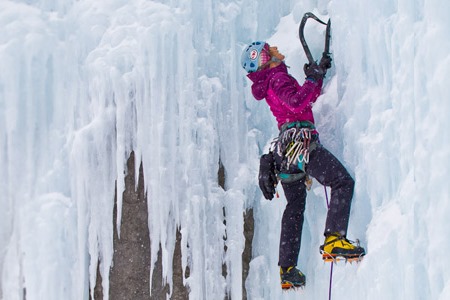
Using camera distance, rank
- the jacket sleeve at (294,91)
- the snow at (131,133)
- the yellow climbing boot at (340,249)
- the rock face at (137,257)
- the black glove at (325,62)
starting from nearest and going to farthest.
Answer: the yellow climbing boot at (340,249)
the jacket sleeve at (294,91)
the black glove at (325,62)
the snow at (131,133)
the rock face at (137,257)

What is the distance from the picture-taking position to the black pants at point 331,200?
3381mm

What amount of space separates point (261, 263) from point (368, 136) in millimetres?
1475

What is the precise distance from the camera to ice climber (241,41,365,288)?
3.44 m

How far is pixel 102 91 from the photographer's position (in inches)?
174

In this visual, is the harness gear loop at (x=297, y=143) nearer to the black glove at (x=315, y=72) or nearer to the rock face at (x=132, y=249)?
the black glove at (x=315, y=72)

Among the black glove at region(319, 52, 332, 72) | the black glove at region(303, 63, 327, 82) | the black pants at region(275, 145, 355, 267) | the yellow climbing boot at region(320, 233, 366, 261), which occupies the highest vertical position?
the black glove at region(319, 52, 332, 72)

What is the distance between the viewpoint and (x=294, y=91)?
11.9ft

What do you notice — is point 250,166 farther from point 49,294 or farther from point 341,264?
point 49,294

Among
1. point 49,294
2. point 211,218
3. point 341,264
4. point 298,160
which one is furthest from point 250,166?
point 49,294

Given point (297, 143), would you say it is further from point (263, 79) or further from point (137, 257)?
point (137, 257)

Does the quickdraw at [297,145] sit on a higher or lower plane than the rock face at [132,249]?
higher

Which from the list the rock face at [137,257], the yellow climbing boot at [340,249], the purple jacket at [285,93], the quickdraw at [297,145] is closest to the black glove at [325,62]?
the purple jacket at [285,93]

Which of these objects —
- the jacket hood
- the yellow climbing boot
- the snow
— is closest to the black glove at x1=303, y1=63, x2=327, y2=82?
the jacket hood

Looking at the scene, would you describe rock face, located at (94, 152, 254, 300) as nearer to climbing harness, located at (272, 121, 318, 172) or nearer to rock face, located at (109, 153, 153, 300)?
rock face, located at (109, 153, 153, 300)
